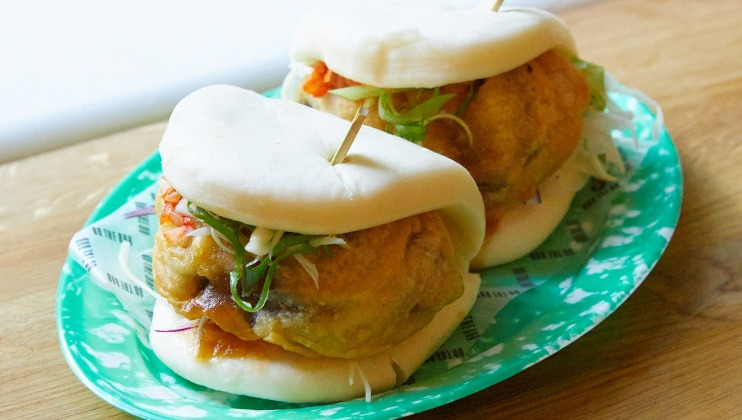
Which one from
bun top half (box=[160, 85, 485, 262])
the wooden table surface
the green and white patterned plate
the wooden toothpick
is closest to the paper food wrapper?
the green and white patterned plate

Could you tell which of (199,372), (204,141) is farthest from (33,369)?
(204,141)

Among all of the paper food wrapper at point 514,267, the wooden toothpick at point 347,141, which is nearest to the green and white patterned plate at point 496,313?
the paper food wrapper at point 514,267

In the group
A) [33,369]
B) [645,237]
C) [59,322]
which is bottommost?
[33,369]

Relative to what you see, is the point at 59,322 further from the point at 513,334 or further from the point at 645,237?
the point at 645,237

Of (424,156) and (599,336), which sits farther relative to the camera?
(599,336)

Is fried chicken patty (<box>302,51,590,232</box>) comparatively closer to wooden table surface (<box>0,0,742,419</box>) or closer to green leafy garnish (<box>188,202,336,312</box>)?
wooden table surface (<box>0,0,742,419</box>)

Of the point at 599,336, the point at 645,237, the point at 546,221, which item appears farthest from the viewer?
the point at 546,221
